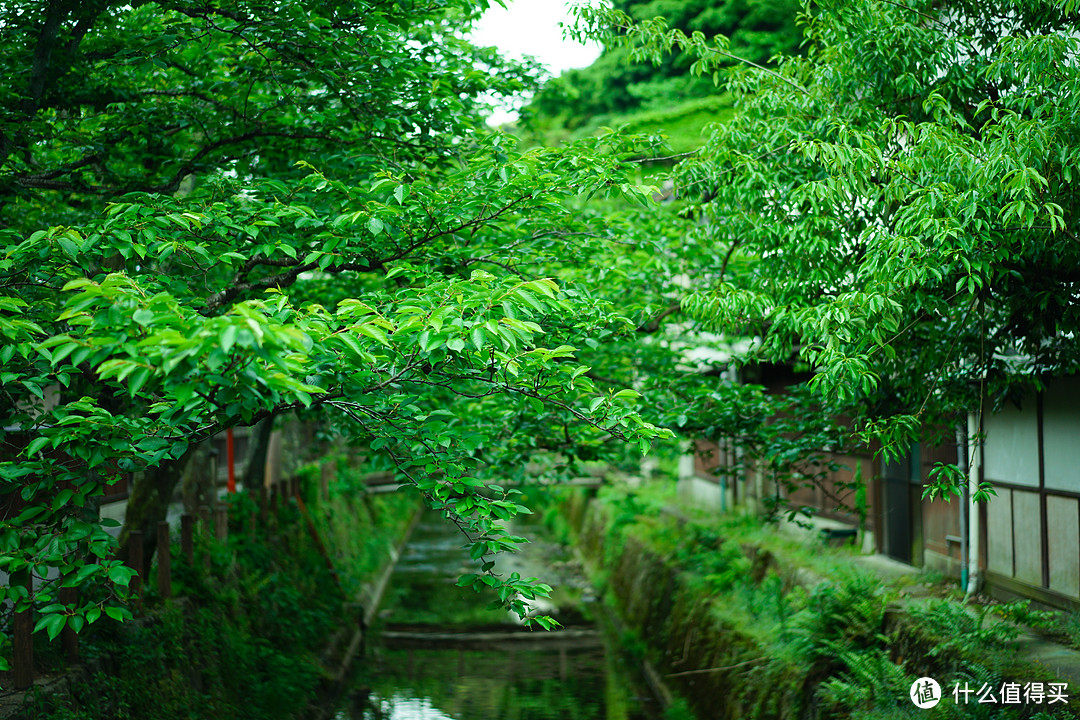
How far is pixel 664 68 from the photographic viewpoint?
32.5 metres

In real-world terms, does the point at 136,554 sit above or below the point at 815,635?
above

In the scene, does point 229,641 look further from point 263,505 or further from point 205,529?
point 263,505

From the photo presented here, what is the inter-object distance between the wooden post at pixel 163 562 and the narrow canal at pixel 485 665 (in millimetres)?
4816

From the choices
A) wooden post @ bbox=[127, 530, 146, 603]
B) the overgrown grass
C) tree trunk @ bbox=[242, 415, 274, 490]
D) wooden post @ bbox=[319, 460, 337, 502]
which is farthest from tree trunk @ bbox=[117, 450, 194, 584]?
wooden post @ bbox=[319, 460, 337, 502]

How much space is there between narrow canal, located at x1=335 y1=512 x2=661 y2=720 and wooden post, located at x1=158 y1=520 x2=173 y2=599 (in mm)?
4816

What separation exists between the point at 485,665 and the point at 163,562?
8.95 m

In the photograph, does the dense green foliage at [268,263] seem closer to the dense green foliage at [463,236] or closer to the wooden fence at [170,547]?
the dense green foliage at [463,236]

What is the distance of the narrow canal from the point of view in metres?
14.4

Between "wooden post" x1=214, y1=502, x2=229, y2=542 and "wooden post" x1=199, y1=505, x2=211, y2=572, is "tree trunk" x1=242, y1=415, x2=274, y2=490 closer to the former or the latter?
"wooden post" x1=214, y1=502, x2=229, y2=542

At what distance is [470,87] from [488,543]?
5.87 metres

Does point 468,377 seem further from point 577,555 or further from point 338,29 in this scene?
point 577,555

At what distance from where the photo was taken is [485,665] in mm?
17359

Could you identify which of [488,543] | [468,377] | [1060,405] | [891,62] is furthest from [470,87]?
[1060,405]

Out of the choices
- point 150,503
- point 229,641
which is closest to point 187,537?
point 150,503
